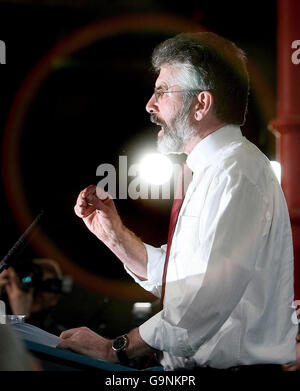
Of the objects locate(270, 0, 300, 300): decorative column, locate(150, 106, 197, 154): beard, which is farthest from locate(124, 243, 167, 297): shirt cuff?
locate(270, 0, 300, 300): decorative column

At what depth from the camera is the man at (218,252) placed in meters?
1.56

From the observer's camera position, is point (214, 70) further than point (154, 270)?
No

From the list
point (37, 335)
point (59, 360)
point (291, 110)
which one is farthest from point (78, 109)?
point (59, 360)

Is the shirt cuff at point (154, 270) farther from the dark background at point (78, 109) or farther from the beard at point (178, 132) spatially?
the dark background at point (78, 109)

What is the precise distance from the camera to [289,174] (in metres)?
3.20

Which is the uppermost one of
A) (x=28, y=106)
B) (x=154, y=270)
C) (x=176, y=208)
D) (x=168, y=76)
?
(x=28, y=106)

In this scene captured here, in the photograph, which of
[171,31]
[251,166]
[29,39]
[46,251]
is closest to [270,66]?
[171,31]

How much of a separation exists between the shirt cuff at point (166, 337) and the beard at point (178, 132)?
63cm

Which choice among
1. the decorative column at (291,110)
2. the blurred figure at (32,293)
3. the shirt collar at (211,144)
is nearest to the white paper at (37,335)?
the shirt collar at (211,144)

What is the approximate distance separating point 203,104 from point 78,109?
16.4ft

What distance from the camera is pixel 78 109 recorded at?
678 centimetres

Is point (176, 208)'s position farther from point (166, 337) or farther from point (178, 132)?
point (166, 337)

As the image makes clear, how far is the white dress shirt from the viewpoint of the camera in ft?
5.10
